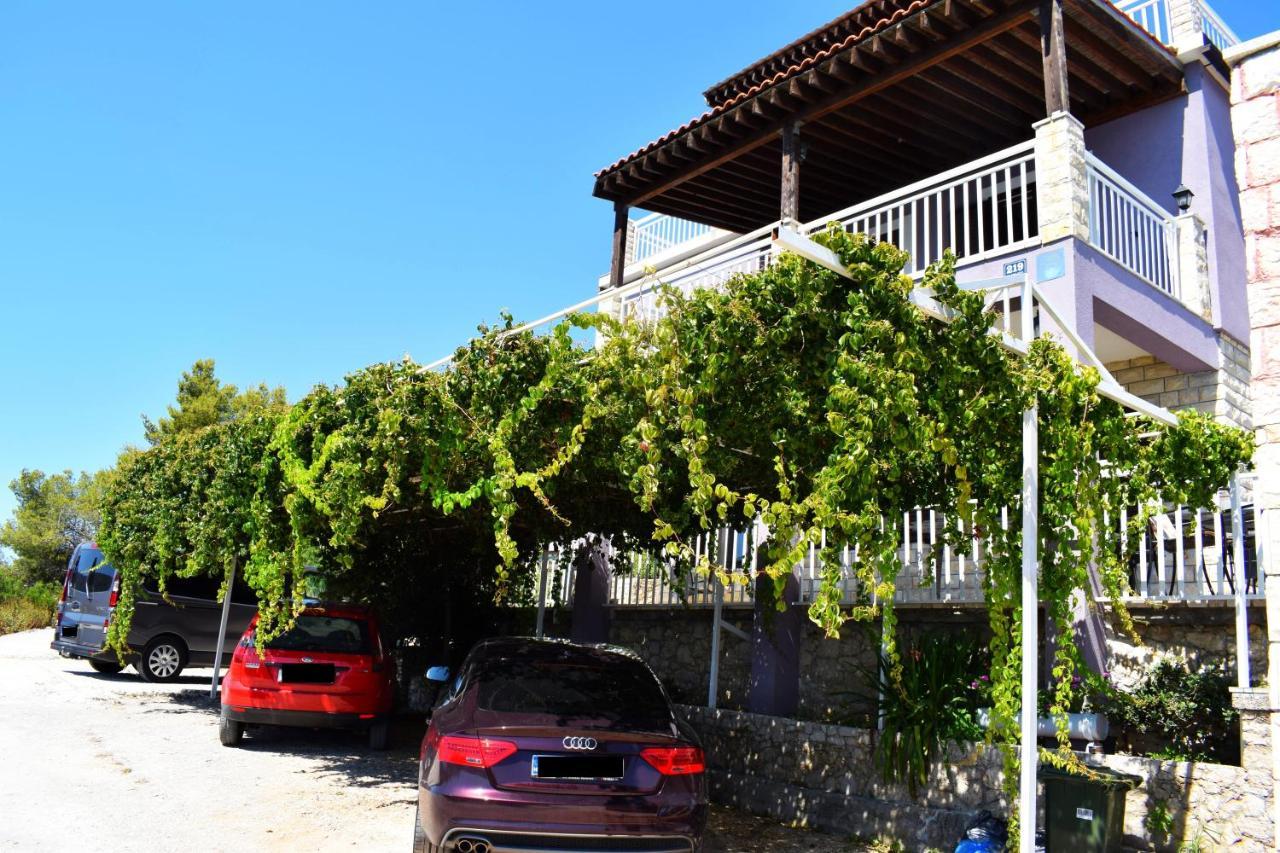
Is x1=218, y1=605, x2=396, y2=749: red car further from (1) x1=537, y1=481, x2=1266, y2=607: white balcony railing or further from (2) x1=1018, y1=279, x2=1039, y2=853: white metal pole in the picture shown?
(2) x1=1018, y1=279, x2=1039, y2=853: white metal pole

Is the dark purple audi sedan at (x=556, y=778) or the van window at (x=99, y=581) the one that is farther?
the van window at (x=99, y=581)

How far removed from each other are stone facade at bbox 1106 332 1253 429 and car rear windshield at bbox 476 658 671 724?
304 inches

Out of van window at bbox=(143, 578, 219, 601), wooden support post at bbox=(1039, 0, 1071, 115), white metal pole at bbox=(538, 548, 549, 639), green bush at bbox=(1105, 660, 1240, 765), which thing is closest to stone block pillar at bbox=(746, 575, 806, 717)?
green bush at bbox=(1105, 660, 1240, 765)

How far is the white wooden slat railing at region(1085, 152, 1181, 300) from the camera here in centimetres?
949

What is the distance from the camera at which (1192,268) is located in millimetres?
10688

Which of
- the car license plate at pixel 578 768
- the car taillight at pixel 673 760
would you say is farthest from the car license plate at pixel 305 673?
the car taillight at pixel 673 760

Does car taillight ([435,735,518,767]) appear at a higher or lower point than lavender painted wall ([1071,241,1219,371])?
lower

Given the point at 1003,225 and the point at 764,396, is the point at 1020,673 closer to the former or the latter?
the point at 764,396

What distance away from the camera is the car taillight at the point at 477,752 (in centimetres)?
554

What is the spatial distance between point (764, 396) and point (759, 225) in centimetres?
1026

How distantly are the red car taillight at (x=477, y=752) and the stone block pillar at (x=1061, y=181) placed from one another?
681 cm

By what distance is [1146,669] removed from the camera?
7.28 meters

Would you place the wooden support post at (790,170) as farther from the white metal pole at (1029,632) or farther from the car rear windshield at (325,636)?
the car rear windshield at (325,636)

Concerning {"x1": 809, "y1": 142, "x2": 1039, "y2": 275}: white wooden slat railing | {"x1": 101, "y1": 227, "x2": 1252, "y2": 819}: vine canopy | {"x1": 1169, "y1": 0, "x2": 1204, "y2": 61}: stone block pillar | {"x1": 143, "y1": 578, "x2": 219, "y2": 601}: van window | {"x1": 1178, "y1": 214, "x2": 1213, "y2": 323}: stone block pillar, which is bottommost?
{"x1": 143, "y1": 578, "x2": 219, "y2": 601}: van window
